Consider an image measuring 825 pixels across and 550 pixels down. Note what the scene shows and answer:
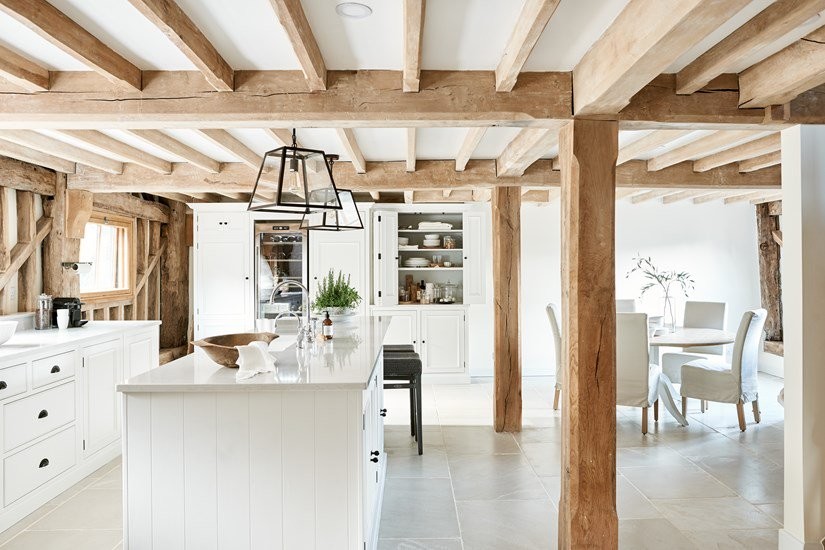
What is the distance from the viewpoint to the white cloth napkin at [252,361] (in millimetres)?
2287

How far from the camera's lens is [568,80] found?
8.23 feet

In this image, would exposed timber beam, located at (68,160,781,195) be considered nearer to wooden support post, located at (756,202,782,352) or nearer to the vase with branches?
the vase with branches

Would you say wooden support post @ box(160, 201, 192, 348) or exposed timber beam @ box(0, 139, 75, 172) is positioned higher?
exposed timber beam @ box(0, 139, 75, 172)

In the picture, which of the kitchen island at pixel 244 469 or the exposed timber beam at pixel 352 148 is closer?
the kitchen island at pixel 244 469

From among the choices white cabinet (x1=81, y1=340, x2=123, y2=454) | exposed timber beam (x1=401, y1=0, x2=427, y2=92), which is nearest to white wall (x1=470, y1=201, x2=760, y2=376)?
white cabinet (x1=81, y1=340, x2=123, y2=454)

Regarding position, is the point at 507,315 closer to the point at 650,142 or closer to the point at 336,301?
the point at 336,301

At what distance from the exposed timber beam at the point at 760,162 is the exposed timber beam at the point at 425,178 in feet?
A: 0.32

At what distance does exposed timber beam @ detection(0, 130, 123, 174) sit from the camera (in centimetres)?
343

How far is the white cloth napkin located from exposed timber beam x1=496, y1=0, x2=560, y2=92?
5.00 ft

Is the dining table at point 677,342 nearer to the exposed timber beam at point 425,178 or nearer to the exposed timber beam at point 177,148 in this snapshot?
the exposed timber beam at point 425,178

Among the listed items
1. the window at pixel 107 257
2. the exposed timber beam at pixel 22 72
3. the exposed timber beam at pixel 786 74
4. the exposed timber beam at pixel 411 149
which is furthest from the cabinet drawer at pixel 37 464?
the exposed timber beam at pixel 786 74

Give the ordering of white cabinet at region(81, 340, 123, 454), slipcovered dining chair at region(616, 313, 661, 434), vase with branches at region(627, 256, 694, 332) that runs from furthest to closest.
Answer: vase with branches at region(627, 256, 694, 332) < slipcovered dining chair at region(616, 313, 661, 434) < white cabinet at region(81, 340, 123, 454)

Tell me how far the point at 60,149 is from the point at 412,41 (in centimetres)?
299

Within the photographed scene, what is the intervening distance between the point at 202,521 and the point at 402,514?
1292mm
